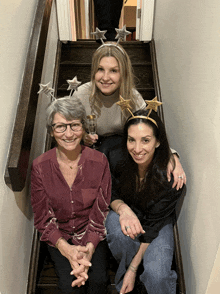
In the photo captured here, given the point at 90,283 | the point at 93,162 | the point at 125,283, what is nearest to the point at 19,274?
the point at 90,283

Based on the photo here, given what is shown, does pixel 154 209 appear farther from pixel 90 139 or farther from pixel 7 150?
pixel 7 150

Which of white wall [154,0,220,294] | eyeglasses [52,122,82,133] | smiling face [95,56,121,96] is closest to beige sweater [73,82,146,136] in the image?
smiling face [95,56,121,96]

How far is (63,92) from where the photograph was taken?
2658 millimetres

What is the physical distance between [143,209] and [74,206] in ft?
1.33

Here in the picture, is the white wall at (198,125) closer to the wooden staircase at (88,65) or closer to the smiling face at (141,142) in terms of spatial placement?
the smiling face at (141,142)

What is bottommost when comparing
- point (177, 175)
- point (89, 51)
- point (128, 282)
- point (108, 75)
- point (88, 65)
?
point (128, 282)

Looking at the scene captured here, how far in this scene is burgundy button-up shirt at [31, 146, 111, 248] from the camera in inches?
61.4

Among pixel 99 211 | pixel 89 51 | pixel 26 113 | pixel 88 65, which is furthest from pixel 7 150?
pixel 89 51

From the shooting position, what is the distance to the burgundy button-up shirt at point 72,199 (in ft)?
5.12

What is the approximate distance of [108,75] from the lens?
1.86 metres

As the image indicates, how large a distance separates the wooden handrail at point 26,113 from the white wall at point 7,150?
3 centimetres

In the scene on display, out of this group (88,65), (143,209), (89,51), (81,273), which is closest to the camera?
(81,273)

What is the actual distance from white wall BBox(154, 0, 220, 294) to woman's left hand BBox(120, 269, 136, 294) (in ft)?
1.01

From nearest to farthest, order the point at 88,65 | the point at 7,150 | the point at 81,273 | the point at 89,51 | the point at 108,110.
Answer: the point at 7,150 → the point at 81,273 → the point at 108,110 → the point at 88,65 → the point at 89,51
